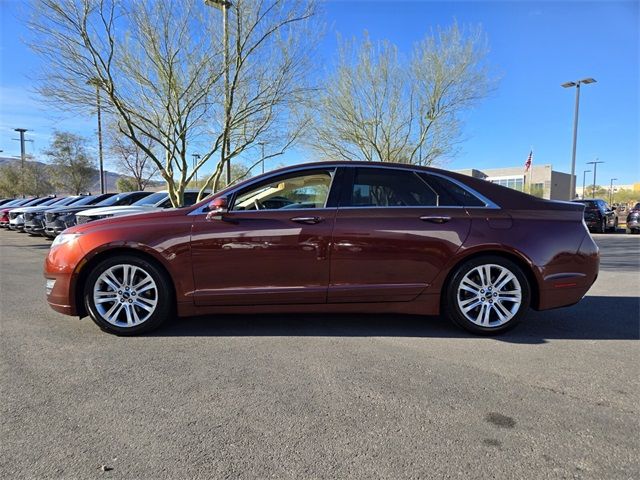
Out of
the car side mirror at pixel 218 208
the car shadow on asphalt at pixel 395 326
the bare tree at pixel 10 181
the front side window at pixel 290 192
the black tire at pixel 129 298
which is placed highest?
the bare tree at pixel 10 181

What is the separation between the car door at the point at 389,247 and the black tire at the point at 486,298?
216mm

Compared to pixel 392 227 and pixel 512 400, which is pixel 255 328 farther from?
pixel 512 400

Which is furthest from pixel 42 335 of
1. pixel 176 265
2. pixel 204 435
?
pixel 204 435

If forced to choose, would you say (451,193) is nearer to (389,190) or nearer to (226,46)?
(389,190)

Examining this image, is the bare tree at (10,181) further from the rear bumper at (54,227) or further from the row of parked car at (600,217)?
the row of parked car at (600,217)

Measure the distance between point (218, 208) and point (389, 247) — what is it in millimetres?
1618

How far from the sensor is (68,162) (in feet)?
144

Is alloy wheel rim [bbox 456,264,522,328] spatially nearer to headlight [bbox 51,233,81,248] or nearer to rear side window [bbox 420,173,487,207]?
rear side window [bbox 420,173,487,207]

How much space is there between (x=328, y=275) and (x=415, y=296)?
86cm

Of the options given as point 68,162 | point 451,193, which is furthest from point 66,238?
point 68,162

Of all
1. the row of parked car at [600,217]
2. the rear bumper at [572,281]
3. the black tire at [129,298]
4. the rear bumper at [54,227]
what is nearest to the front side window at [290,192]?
the black tire at [129,298]

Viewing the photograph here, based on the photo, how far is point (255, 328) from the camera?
446 cm

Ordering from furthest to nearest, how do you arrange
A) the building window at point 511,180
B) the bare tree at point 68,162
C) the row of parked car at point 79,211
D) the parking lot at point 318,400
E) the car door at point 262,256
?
1. the building window at point 511,180
2. the bare tree at point 68,162
3. the row of parked car at point 79,211
4. the car door at point 262,256
5. the parking lot at point 318,400

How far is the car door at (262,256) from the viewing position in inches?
161
